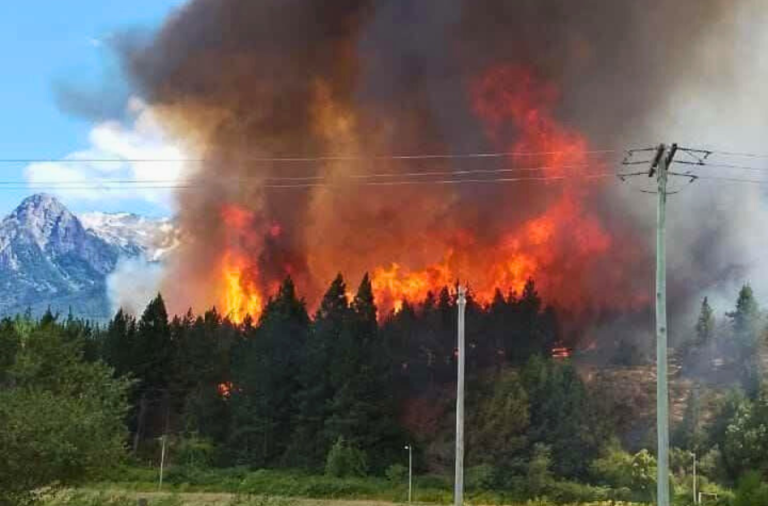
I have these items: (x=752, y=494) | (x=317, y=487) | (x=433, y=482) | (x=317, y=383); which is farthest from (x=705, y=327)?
(x=752, y=494)

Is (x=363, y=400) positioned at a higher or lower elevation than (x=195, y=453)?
higher

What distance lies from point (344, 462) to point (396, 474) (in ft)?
13.8

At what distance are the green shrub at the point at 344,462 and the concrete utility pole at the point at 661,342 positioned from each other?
1800 inches

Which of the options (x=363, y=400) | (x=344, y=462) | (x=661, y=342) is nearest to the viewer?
(x=661, y=342)

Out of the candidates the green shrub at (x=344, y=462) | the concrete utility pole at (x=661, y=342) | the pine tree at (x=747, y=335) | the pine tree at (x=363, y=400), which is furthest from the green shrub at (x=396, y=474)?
the concrete utility pole at (x=661, y=342)

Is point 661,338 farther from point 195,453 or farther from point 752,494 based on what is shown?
point 195,453

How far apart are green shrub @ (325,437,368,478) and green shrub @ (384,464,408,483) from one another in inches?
82.9

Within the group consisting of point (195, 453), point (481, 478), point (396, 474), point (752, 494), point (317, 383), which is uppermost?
point (317, 383)

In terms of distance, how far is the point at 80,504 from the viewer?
3094cm

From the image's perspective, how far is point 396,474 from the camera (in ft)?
218

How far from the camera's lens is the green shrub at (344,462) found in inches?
2623

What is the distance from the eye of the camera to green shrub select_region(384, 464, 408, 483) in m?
65.9

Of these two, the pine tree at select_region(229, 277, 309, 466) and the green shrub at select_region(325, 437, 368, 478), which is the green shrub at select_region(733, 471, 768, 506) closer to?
the green shrub at select_region(325, 437, 368, 478)

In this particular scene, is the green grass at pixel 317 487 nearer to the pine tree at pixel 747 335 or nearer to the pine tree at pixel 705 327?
the pine tree at pixel 747 335
